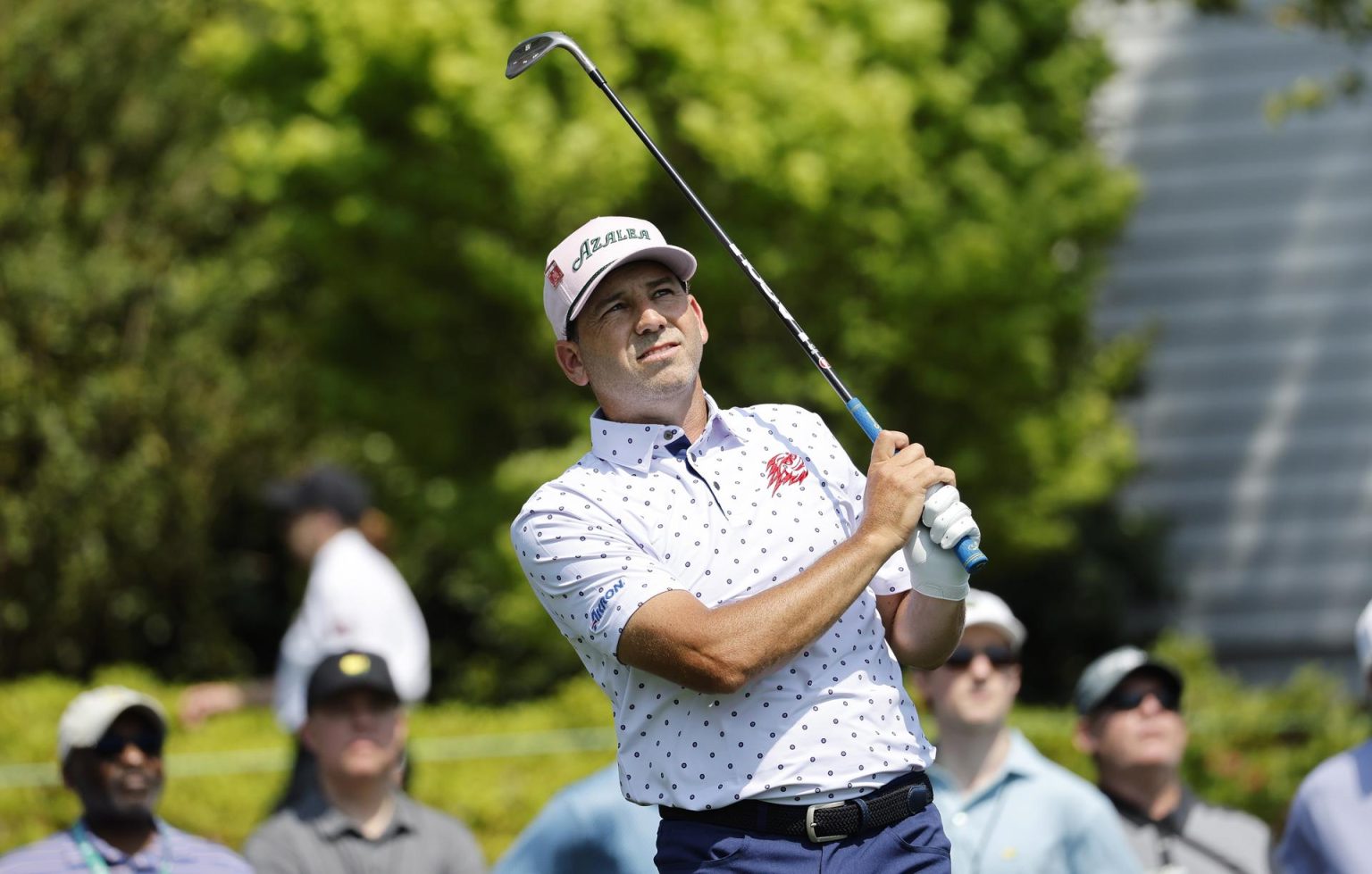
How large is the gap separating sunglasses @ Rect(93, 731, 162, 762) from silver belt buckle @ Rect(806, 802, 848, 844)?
3.22 metres

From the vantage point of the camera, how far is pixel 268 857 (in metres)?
6.64

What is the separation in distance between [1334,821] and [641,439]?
2.59 meters

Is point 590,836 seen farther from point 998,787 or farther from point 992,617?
point 992,617

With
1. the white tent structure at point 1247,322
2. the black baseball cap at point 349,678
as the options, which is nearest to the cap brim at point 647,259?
the black baseball cap at point 349,678

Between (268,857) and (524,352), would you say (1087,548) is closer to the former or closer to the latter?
(524,352)

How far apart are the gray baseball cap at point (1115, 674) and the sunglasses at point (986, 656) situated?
56cm

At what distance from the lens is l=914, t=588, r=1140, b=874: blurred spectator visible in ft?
19.1

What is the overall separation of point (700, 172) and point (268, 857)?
25.5 ft

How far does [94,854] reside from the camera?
234 inches

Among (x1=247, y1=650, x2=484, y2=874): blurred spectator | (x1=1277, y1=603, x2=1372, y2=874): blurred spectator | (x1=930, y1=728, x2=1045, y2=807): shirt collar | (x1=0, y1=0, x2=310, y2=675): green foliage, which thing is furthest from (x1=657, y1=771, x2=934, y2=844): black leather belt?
(x1=0, y1=0, x2=310, y2=675): green foliage

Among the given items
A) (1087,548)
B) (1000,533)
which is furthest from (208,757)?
(1087,548)

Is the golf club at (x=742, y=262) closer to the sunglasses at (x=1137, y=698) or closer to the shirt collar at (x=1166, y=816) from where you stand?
the sunglasses at (x=1137, y=698)

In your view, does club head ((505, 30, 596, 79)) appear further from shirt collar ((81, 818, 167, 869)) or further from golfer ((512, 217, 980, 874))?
shirt collar ((81, 818, 167, 869))

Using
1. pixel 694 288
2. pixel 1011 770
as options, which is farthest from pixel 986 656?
pixel 694 288
